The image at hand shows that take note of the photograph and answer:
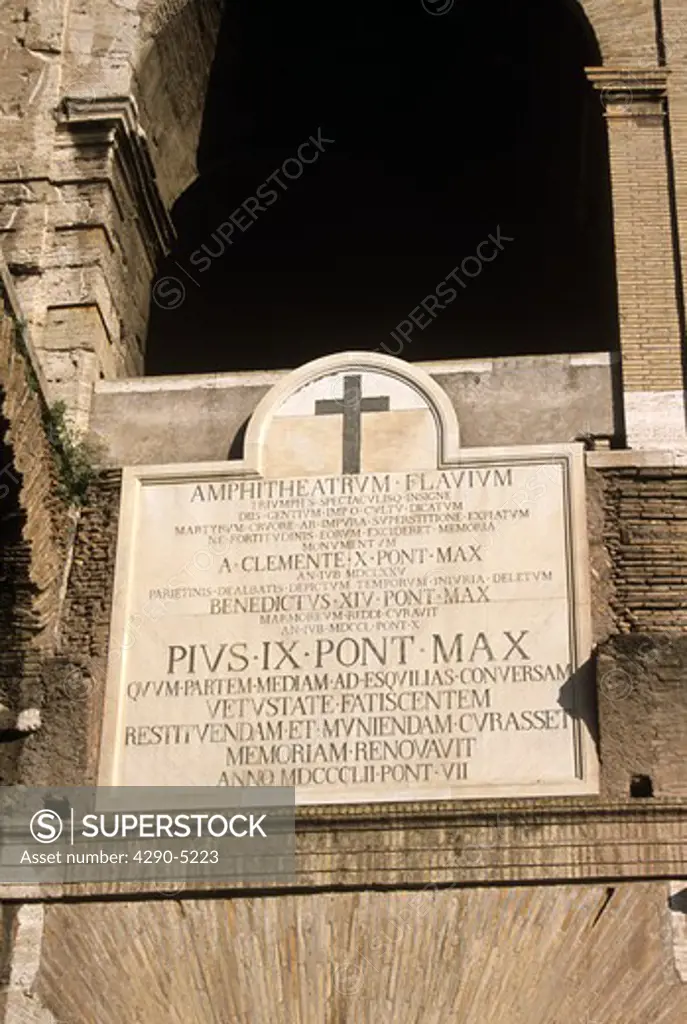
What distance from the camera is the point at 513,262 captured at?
14.5 m

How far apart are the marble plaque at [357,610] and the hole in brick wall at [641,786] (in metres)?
0.19

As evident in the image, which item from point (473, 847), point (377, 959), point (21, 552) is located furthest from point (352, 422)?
point (377, 959)

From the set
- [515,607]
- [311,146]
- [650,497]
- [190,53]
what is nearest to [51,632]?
[515,607]

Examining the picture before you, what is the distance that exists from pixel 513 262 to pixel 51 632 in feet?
18.0

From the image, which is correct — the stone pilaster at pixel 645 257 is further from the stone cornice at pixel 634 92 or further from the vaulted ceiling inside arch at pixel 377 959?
the vaulted ceiling inside arch at pixel 377 959

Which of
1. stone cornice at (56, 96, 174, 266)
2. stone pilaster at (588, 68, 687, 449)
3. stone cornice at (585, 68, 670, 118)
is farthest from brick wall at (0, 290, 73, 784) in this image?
stone cornice at (585, 68, 670, 118)

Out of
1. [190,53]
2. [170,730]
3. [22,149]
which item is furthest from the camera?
[190,53]

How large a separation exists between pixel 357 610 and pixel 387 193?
5.36m

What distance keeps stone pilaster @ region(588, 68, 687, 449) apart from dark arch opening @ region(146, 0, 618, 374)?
3.50ft

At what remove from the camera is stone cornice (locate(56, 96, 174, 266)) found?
11859mm

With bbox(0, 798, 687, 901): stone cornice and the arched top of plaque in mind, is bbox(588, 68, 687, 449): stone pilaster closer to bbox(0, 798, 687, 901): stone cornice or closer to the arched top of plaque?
the arched top of plaque

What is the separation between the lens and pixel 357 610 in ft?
33.1

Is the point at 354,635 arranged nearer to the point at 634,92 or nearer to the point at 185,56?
the point at 634,92

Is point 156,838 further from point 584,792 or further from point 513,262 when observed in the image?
point 513,262
